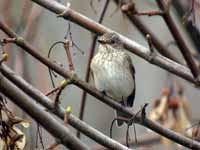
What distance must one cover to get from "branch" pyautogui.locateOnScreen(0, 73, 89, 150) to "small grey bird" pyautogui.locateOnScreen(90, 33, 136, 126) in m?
1.42

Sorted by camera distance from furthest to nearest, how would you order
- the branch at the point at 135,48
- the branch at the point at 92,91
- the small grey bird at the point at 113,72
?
the small grey bird at the point at 113,72 → the branch at the point at 135,48 → the branch at the point at 92,91

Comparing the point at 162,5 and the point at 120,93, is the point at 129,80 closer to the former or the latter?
the point at 120,93

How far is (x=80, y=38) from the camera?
6.38m

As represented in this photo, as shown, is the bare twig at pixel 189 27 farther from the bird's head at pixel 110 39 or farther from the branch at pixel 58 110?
the branch at pixel 58 110

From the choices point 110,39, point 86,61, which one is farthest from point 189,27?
point 86,61

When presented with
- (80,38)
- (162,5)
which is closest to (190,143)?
(162,5)

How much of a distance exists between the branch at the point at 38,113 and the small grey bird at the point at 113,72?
1.42 metres

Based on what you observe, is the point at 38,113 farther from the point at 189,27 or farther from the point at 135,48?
the point at 189,27

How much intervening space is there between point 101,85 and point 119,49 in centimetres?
22

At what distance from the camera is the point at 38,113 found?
1.67 meters

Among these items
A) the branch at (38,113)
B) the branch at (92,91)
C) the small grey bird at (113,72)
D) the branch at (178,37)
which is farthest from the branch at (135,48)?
the branch at (38,113)

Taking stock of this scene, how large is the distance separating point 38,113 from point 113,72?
1.67 metres

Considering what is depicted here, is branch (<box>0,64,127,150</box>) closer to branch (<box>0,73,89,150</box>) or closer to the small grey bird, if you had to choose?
branch (<box>0,73,89,150</box>)

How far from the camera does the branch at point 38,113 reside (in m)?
1.59
